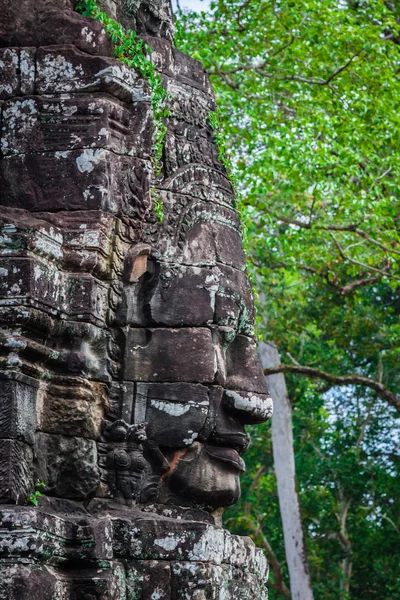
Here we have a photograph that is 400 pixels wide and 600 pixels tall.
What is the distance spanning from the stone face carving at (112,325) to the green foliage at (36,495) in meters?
0.04

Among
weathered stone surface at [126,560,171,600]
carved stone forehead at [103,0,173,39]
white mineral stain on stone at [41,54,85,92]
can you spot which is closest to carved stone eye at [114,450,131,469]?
weathered stone surface at [126,560,171,600]

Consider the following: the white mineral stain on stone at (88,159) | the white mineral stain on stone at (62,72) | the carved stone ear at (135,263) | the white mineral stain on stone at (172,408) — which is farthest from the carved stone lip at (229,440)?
the white mineral stain on stone at (62,72)

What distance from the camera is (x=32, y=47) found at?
563cm

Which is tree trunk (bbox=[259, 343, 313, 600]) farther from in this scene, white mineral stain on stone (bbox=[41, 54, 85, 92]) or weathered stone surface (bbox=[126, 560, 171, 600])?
weathered stone surface (bbox=[126, 560, 171, 600])

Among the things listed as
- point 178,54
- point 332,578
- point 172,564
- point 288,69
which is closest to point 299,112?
point 288,69

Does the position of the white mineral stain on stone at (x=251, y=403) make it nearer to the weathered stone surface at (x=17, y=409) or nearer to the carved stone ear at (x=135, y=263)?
the carved stone ear at (x=135, y=263)

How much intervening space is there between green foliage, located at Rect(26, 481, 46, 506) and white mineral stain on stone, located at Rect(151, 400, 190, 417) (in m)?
0.82

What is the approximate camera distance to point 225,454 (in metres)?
5.83

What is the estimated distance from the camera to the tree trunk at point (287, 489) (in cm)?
1585

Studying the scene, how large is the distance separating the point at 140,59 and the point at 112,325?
141cm

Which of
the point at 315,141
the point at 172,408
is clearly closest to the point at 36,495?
the point at 172,408

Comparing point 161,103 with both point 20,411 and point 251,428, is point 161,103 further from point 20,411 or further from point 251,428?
point 251,428

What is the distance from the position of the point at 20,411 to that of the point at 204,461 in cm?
127

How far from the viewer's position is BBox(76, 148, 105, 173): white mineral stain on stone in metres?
5.43
